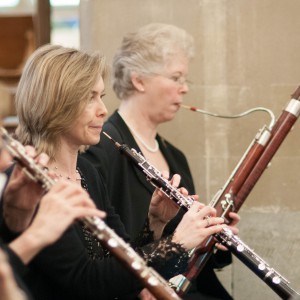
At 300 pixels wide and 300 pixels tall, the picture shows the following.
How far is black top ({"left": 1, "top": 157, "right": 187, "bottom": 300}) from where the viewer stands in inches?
115

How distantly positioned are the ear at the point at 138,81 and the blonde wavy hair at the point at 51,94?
1029 mm

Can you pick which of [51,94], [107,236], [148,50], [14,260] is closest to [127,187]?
[148,50]

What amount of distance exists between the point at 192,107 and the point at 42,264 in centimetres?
180

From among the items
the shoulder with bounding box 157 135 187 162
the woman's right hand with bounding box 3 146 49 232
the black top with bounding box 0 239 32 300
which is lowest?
the shoulder with bounding box 157 135 187 162

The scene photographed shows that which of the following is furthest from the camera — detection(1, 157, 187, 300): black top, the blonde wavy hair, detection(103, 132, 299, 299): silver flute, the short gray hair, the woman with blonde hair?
the short gray hair

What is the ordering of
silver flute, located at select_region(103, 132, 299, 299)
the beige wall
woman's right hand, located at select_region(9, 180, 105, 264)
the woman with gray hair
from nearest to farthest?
woman's right hand, located at select_region(9, 180, 105, 264), silver flute, located at select_region(103, 132, 299, 299), the woman with gray hair, the beige wall

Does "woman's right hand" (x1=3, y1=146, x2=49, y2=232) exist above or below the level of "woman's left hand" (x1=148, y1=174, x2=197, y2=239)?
above

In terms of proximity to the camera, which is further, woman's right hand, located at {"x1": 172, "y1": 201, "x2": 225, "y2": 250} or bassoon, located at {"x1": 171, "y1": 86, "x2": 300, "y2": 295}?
bassoon, located at {"x1": 171, "y1": 86, "x2": 300, "y2": 295}

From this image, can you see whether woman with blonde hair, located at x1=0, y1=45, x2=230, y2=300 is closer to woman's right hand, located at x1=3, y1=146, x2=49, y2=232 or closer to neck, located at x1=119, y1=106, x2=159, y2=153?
woman's right hand, located at x1=3, y1=146, x2=49, y2=232

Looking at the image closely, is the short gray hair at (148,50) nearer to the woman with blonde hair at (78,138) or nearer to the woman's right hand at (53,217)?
the woman with blonde hair at (78,138)

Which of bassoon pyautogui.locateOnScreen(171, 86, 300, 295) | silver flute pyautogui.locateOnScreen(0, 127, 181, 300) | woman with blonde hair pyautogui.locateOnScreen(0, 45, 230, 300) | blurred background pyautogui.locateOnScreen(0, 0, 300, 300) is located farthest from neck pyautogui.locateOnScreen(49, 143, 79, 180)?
blurred background pyautogui.locateOnScreen(0, 0, 300, 300)

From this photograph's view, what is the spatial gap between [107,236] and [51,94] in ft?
2.39

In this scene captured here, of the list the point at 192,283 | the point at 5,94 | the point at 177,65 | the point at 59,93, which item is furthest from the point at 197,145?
the point at 5,94

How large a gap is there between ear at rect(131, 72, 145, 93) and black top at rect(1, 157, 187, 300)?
1.27m
